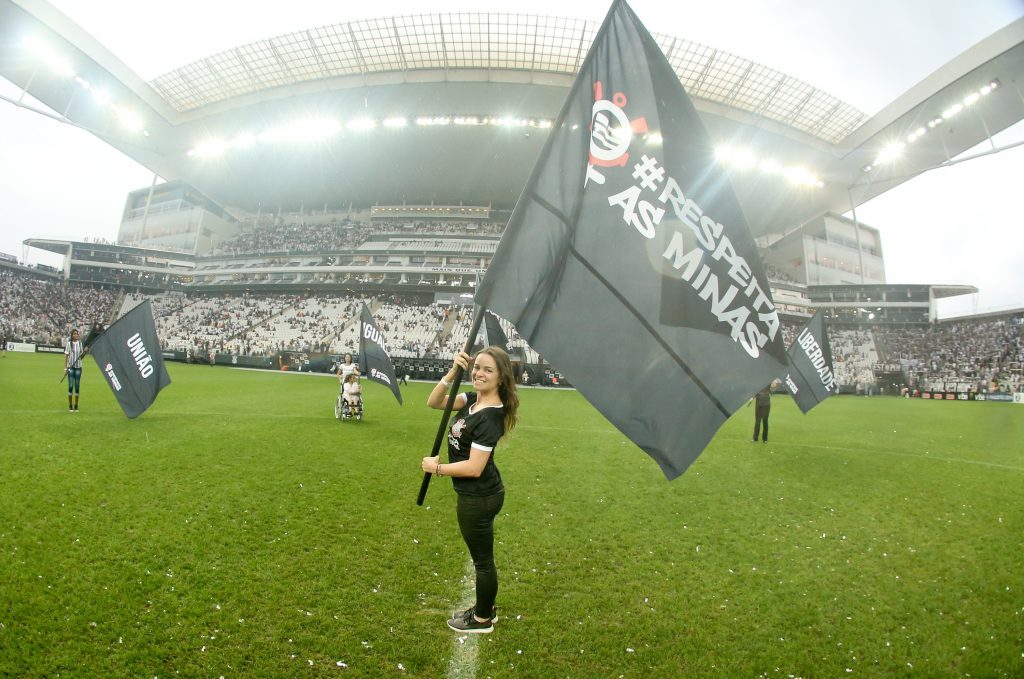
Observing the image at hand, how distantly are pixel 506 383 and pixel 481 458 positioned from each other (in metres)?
0.50

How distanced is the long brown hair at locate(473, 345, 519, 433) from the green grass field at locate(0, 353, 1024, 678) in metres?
1.50

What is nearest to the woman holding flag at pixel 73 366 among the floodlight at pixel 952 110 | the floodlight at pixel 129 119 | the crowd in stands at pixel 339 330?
the crowd in stands at pixel 339 330

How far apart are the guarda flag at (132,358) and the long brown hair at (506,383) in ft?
29.8

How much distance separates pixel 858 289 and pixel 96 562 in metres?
72.8

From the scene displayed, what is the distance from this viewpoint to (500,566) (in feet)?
14.5

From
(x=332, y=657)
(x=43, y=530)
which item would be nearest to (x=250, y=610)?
(x=332, y=657)

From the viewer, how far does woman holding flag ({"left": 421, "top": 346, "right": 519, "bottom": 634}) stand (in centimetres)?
293

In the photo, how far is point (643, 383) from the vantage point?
2.66 m

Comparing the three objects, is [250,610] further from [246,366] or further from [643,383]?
[246,366]

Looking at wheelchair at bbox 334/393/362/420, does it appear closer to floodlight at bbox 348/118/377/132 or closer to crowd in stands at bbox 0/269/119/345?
crowd in stands at bbox 0/269/119/345

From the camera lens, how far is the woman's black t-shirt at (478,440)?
2957mm

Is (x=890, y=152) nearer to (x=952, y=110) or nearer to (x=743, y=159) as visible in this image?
(x=952, y=110)

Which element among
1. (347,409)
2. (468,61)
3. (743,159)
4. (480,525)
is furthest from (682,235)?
(743,159)

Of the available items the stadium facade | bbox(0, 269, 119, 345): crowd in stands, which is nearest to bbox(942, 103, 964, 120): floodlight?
the stadium facade
